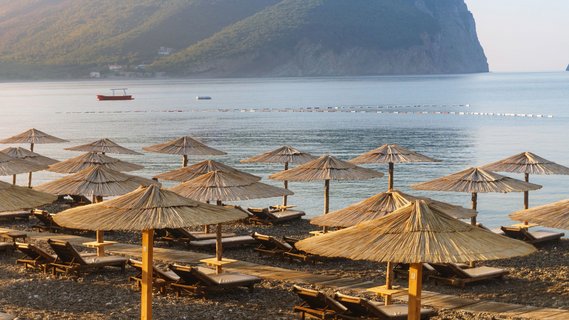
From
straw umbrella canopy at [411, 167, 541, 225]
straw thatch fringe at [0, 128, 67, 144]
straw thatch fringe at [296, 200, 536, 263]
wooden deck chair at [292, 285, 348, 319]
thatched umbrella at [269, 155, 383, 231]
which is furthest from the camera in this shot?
straw thatch fringe at [0, 128, 67, 144]

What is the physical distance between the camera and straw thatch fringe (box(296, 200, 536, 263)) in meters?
10.6

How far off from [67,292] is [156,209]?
4.08m

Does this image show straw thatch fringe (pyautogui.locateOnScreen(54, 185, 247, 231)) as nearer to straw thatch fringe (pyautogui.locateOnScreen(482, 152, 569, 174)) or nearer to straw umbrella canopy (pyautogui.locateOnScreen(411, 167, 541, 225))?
straw umbrella canopy (pyautogui.locateOnScreen(411, 167, 541, 225))

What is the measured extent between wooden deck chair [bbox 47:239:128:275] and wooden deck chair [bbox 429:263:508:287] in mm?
6401

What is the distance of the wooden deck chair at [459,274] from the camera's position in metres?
17.0

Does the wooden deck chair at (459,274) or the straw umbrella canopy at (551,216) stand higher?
the straw umbrella canopy at (551,216)

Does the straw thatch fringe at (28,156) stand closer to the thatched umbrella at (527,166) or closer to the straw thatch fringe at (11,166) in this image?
the straw thatch fringe at (11,166)

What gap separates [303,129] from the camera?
8806cm

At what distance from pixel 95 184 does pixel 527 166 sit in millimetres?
11902

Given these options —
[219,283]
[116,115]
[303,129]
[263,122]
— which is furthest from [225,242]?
[116,115]

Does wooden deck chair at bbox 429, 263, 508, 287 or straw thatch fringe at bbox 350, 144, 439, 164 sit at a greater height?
straw thatch fringe at bbox 350, 144, 439, 164

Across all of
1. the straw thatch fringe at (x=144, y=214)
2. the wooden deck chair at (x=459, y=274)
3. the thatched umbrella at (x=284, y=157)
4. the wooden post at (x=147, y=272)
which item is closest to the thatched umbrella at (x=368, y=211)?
the wooden deck chair at (x=459, y=274)

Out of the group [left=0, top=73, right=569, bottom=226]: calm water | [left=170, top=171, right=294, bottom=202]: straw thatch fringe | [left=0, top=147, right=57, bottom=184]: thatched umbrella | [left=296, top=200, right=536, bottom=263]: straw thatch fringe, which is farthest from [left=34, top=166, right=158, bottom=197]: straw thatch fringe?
[left=0, top=73, right=569, bottom=226]: calm water

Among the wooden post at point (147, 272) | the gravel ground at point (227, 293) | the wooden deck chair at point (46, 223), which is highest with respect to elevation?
the wooden post at point (147, 272)
